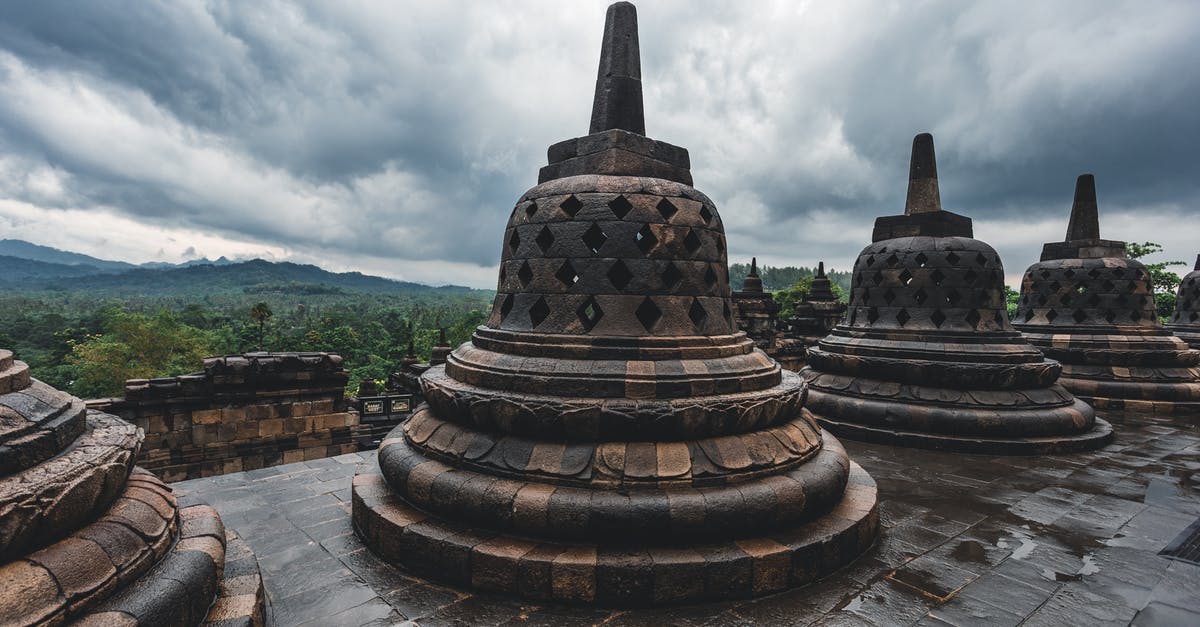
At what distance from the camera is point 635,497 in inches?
144

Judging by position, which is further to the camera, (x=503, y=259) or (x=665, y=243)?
(x=503, y=259)

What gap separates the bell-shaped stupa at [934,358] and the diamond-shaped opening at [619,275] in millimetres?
5000

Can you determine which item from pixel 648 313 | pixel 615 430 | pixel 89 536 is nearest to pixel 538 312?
pixel 648 313

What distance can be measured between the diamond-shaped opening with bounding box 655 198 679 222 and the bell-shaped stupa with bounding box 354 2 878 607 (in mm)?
13

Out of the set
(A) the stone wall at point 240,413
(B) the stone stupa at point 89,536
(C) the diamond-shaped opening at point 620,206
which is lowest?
(A) the stone wall at point 240,413

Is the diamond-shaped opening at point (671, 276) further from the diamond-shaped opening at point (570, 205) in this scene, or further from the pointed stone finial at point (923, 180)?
the pointed stone finial at point (923, 180)

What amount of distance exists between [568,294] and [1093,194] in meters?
12.5

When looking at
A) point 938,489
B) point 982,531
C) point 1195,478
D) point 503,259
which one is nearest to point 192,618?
point 503,259

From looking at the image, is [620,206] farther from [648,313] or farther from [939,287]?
[939,287]

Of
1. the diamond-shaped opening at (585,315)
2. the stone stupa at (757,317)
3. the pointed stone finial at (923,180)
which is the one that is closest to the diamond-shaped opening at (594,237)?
the diamond-shaped opening at (585,315)

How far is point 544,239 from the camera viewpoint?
189 inches

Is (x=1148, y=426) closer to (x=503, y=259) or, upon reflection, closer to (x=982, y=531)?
(x=982, y=531)

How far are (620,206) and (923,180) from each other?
6.99 m

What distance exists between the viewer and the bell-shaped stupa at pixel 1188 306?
1394cm
